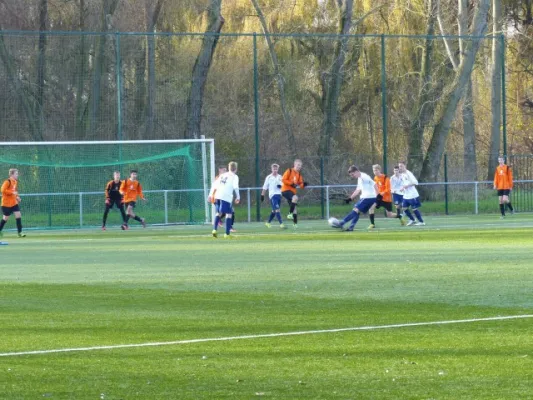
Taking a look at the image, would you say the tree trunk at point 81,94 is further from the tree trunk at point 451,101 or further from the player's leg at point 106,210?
the tree trunk at point 451,101

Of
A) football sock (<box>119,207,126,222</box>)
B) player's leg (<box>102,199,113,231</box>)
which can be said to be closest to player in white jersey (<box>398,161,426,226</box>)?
football sock (<box>119,207,126,222</box>)

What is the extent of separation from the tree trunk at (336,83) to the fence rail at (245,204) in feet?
16.5

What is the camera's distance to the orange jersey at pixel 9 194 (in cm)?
2841

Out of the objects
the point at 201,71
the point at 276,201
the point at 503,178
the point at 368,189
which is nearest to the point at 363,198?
the point at 368,189

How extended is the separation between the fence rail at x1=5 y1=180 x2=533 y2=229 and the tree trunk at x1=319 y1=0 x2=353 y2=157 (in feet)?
16.5

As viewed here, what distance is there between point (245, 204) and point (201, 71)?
655 cm

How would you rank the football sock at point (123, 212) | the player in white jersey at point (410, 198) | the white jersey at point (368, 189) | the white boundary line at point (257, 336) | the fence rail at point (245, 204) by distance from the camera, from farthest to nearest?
the fence rail at point (245, 204) → the football sock at point (123, 212) → the player in white jersey at point (410, 198) → the white jersey at point (368, 189) → the white boundary line at point (257, 336)

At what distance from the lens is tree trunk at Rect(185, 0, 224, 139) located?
40.7 metres

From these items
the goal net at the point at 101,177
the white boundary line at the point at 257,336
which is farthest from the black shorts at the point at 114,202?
the white boundary line at the point at 257,336

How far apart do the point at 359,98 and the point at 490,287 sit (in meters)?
33.3

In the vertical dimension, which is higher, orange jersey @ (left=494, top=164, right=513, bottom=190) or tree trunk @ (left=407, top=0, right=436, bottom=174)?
tree trunk @ (left=407, top=0, right=436, bottom=174)

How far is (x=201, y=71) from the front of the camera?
139ft

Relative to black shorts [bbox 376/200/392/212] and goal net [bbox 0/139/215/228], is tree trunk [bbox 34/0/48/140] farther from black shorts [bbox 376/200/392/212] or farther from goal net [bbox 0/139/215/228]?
black shorts [bbox 376/200/392/212]

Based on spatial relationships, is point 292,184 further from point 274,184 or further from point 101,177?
point 101,177
